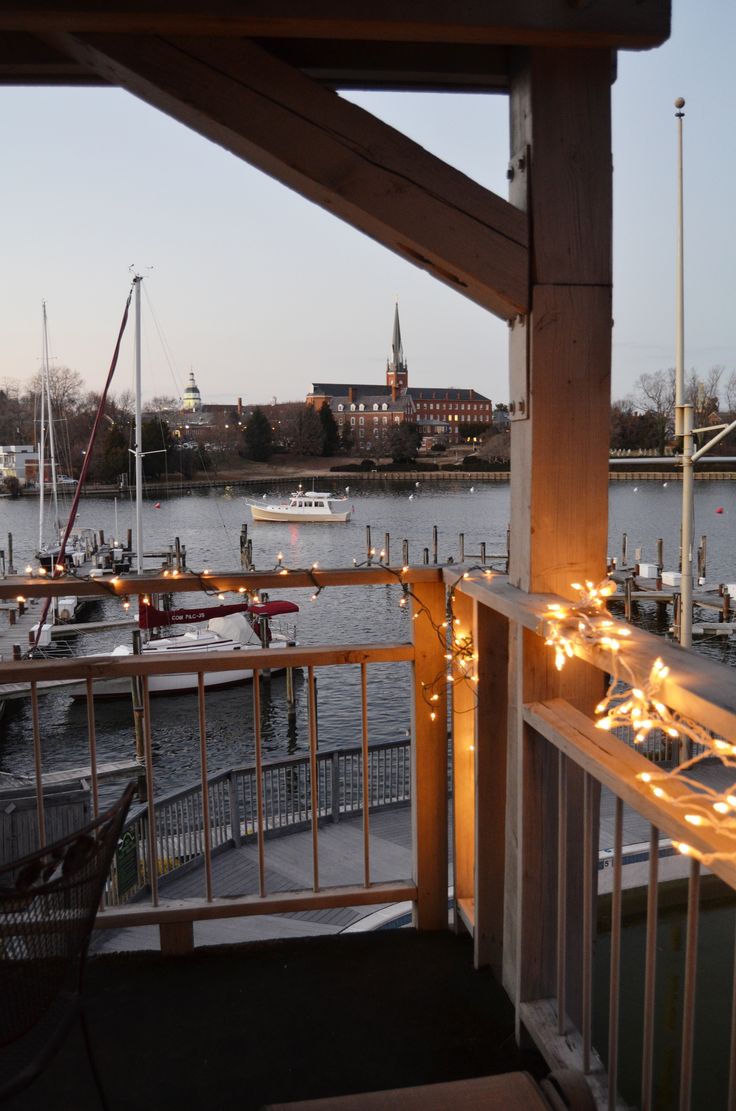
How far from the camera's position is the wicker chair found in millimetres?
1302

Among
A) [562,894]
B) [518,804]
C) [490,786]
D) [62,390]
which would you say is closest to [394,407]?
[62,390]

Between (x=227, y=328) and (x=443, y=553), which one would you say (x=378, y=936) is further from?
(x=227, y=328)

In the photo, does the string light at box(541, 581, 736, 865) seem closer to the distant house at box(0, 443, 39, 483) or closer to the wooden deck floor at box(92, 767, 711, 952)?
the wooden deck floor at box(92, 767, 711, 952)

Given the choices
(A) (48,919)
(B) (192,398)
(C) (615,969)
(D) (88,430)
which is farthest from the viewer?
(B) (192,398)

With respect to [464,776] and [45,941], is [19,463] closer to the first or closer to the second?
[464,776]

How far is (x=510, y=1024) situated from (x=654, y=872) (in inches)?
39.7

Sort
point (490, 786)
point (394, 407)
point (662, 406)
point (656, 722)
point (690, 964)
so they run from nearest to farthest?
point (690, 964) → point (656, 722) → point (490, 786) → point (662, 406) → point (394, 407)

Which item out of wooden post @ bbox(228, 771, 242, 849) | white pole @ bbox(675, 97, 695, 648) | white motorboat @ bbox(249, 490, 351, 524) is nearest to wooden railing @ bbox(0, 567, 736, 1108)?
wooden post @ bbox(228, 771, 242, 849)

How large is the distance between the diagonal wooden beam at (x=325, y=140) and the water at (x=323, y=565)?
647cm

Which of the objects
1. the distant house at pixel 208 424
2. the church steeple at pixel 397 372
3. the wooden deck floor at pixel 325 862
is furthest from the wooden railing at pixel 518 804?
the church steeple at pixel 397 372

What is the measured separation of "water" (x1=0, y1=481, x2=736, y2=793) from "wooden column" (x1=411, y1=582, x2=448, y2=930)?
19.1ft

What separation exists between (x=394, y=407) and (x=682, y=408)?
7267 centimetres

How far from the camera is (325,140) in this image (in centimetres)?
186

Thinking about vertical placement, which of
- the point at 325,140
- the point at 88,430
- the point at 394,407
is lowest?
the point at 325,140
